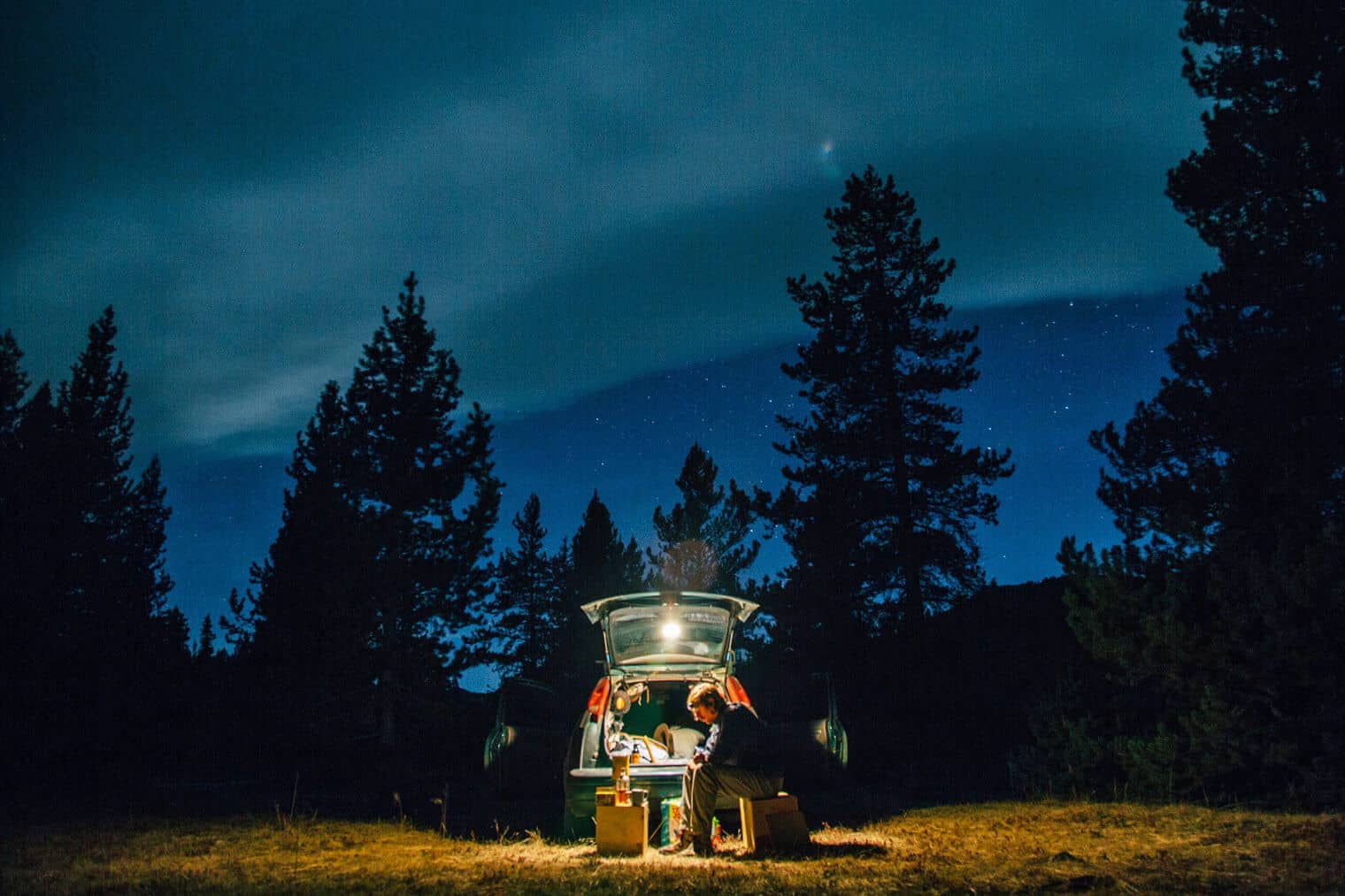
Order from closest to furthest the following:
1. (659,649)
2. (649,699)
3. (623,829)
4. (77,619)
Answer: (623,829)
(659,649)
(649,699)
(77,619)

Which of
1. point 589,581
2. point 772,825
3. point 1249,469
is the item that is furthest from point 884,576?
point 589,581

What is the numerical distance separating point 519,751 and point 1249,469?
8601mm

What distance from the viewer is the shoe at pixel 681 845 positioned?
6.25 m

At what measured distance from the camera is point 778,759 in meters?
6.55

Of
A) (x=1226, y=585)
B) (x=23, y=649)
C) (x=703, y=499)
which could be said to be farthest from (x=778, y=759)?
(x=703, y=499)

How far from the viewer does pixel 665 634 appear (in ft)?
25.7

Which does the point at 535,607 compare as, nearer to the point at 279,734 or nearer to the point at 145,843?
the point at 279,734

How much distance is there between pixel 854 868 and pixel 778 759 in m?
1.25

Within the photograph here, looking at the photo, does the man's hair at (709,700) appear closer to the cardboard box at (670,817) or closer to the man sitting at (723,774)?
the man sitting at (723,774)

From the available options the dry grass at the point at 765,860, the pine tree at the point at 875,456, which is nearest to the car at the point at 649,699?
the dry grass at the point at 765,860

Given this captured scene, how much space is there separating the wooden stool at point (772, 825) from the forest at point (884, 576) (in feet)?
15.6

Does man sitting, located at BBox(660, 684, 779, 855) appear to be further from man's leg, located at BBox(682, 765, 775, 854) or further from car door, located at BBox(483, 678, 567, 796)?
car door, located at BBox(483, 678, 567, 796)

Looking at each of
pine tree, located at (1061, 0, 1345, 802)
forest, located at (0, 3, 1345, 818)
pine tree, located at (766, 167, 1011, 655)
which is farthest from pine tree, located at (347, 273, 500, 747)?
pine tree, located at (1061, 0, 1345, 802)

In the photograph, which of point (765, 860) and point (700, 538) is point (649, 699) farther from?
point (700, 538)
